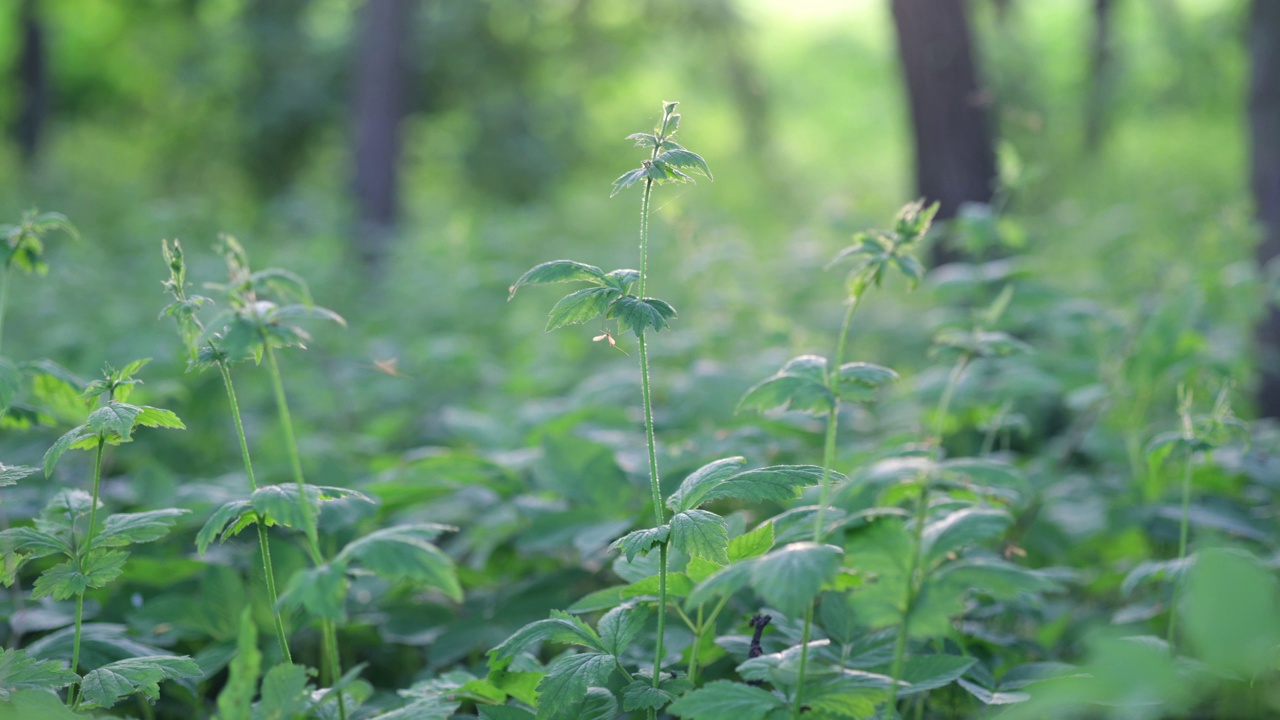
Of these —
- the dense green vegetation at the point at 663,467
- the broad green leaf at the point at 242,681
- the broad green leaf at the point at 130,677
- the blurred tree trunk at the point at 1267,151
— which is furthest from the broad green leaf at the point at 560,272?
the blurred tree trunk at the point at 1267,151

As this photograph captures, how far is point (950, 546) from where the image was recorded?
3.77ft

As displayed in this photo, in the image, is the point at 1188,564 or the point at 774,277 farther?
the point at 774,277

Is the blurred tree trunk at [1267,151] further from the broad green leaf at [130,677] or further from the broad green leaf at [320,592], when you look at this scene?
the broad green leaf at [130,677]

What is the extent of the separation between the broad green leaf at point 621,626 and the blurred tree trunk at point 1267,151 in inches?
120

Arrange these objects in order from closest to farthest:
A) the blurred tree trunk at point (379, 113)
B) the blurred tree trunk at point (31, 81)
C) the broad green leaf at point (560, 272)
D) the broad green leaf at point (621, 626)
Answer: the broad green leaf at point (560, 272), the broad green leaf at point (621, 626), the blurred tree trunk at point (379, 113), the blurred tree trunk at point (31, 81)

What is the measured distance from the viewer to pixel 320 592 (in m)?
1.12

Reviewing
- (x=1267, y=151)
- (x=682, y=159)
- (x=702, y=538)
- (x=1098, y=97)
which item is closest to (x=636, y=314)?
(x=682, y=159)

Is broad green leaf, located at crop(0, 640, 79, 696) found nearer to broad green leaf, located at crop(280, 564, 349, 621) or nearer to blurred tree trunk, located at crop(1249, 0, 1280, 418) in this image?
broad green leaf, located at crop(280, 564, 349, 621)

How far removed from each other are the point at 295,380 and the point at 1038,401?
3095 millimetres

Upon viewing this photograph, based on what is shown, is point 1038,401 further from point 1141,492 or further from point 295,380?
point 295,380

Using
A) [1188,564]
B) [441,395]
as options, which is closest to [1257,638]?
[1188,564]

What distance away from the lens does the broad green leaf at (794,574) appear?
105 cm

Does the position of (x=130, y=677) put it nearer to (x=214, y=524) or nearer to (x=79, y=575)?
(x=79, y=575)

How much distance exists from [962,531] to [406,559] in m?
0.70
